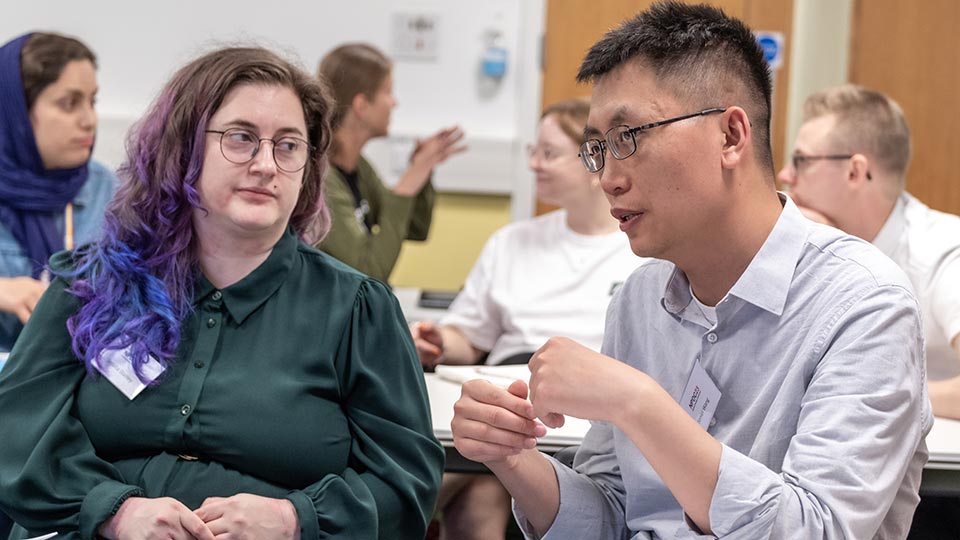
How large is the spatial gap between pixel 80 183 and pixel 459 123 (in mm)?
2293

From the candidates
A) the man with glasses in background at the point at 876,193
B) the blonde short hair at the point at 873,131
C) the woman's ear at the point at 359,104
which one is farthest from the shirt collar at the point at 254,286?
the woman's ear at the point at 359,104

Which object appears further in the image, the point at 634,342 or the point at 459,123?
the point at 459,123

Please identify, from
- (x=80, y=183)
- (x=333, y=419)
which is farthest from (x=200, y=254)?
(x=80, y=183)

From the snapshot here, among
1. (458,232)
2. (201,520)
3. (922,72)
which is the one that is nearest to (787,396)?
(201,520)

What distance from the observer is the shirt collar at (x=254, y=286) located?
1.83m

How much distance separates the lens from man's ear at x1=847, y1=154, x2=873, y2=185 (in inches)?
114

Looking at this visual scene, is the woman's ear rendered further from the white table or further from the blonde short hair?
the white table

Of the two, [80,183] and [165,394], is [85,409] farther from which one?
[80,183]

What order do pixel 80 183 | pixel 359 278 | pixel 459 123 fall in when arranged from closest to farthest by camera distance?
pixel 359 278 → pixel 80 183 → pixel 459 123

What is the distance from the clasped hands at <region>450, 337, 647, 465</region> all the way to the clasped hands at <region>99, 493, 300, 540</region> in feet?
1.27

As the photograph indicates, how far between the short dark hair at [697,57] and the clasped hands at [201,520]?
32.1 inches

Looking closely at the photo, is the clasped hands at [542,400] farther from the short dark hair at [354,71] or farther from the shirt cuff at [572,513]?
the short dark hair at [354,71]

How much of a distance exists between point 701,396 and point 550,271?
192 cm

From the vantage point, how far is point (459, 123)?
5141 mm
